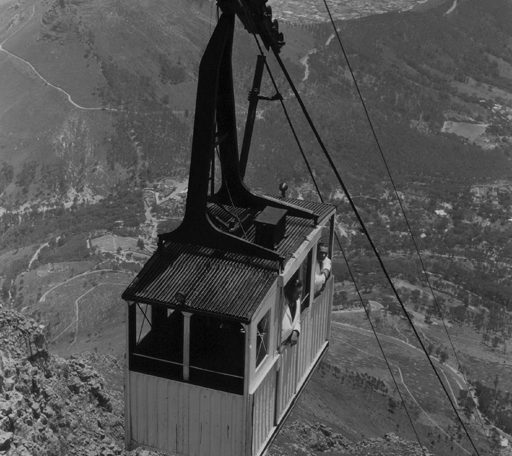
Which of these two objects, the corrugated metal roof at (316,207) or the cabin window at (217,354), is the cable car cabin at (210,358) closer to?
the cabin window at (217,354)

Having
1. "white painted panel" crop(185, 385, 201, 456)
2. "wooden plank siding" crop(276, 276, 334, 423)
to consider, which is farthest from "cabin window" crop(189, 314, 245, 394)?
"wooden plank siding" crop(276, 276, 334, 423)

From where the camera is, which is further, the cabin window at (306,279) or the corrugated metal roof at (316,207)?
the corrugated metal roof at (316,207)

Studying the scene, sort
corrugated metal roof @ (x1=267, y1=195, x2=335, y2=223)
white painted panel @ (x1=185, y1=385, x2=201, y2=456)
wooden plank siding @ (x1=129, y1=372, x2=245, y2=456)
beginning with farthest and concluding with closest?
corrugated metal roof @ (x1=267, y1=195, x2=335, y2=223) → white painted panel @ (x1=185, y1=385, x2=201, y2=456) → wooden plank siding @ (x1=129, y1=372, x2=245, y2=456)

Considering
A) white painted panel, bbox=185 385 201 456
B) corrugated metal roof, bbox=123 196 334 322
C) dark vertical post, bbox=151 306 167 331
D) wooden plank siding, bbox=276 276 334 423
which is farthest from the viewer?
dark vertical post, bbox=151 306 167 331

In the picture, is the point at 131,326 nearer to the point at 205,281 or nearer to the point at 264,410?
the point at 205,281

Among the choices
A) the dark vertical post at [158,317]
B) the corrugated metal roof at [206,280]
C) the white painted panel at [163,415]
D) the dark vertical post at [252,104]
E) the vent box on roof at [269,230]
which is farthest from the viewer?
the dark vertical post at [252,104]

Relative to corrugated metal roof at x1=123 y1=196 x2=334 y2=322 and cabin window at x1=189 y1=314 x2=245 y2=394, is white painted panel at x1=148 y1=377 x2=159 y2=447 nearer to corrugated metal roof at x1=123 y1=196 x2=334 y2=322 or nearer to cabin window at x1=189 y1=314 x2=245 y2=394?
cabin window at x1=189 y1=314 x2=245 y2=394

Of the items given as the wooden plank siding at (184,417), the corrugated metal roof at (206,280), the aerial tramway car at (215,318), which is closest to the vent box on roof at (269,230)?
the aerial tramway car at (215,318)
